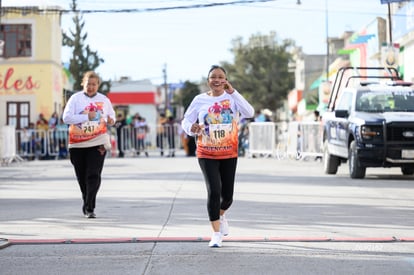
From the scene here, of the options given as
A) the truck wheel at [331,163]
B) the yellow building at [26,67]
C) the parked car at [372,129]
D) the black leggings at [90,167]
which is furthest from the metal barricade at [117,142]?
the black leggings at [90,167]

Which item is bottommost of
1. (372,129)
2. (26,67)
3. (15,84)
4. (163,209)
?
(163,209)

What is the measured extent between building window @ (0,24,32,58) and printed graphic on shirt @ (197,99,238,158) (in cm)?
3400

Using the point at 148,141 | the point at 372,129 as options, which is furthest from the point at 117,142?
the point at 372,129

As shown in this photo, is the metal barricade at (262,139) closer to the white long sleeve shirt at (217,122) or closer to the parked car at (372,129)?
the parked car at (372,129)

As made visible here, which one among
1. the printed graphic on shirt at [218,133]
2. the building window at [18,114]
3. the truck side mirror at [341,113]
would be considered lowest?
the printed graphic on shirt at [218,133]

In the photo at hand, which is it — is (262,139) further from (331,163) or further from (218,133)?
(218,133)

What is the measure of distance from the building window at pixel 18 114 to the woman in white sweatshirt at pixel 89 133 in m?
29.6

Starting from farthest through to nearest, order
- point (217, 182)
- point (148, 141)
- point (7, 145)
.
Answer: point (148, 141)
point (7, 145)
point (217, 182)

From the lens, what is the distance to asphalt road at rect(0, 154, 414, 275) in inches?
294

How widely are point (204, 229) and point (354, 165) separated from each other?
8.63 meters

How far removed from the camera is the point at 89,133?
1123cm

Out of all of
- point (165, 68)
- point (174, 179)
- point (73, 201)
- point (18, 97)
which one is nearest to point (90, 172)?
point (73, 201)

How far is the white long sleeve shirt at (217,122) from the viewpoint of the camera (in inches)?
337

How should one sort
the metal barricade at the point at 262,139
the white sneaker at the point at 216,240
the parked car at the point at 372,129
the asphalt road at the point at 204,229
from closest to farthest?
the asphalt road at the point at 204,229 → the white sneaker at the point at 216,240 → the parked car at the point at 372,129 → the metal barricade at the point at 262,139
